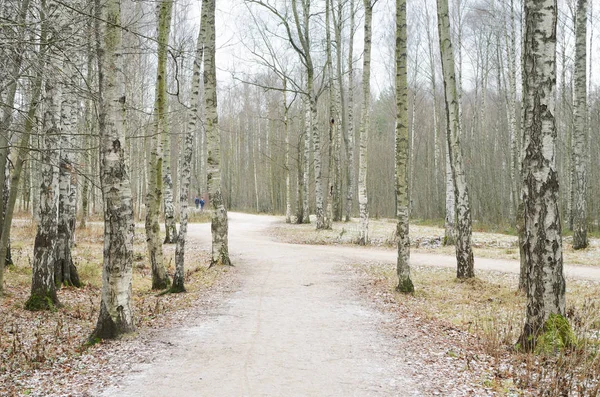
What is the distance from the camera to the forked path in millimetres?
4652

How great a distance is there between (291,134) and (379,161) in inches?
354

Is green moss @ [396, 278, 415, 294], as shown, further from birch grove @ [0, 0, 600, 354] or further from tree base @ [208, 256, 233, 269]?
tree base @ [208, 256, 233, 269]

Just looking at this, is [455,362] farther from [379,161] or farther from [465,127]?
[379,161]

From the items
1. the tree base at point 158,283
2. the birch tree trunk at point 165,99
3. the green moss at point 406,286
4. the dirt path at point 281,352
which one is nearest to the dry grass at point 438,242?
the birch tree trunk at point 165,99

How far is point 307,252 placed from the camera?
15.8 meters

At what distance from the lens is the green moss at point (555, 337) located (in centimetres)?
523

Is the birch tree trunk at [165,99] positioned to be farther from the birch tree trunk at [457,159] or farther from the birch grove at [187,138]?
the birch tree trunk at [457,159]

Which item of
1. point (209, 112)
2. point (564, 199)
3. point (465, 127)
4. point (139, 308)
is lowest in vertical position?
point (139, 308)

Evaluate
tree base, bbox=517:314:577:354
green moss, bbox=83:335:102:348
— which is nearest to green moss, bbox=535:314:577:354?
tree base, bbox=517:314:577:354

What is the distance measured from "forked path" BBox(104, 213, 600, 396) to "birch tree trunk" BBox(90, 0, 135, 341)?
87 centimetres

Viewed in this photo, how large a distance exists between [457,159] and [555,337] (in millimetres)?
6032

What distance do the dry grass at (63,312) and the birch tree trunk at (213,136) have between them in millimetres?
842

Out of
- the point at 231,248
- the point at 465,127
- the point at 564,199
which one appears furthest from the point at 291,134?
the point at 231,248

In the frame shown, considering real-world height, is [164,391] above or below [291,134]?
below
